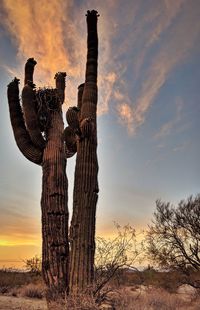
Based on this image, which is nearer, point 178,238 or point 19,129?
point 19,129

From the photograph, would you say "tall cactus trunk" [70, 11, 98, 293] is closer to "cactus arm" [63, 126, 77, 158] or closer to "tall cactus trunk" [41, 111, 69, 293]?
"cactus arm" [63, 126, 77, 158]

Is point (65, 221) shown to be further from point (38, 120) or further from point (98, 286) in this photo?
point (38, 120)

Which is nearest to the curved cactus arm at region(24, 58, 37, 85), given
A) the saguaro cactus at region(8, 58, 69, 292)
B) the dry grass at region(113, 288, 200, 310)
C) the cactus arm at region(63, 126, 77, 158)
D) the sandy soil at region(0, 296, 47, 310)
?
the saguaro cactus at region(8, 58, 69, 292)

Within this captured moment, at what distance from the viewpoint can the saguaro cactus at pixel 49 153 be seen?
754cm

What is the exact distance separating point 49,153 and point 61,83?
101 inches

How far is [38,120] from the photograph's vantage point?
29.2 feet

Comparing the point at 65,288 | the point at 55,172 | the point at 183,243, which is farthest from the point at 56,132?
the point at 183,243

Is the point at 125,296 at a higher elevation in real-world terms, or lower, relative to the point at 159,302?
higher

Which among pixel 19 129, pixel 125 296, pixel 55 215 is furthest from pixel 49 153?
pixel 125 296

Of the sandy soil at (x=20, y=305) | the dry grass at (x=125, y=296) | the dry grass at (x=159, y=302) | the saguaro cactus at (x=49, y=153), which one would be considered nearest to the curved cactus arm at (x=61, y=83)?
the saguaro cactus at (x=49, y=153)

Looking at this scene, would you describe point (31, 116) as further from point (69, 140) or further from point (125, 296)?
point (125, 296)

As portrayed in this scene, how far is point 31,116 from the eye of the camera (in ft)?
28.7

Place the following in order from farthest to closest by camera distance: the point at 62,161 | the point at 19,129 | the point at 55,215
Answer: the point at 19,129 < the point at 62,161 < the point at 55,215

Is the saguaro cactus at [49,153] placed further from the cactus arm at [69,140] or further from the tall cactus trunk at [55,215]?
the cactus arm at [69,140]
